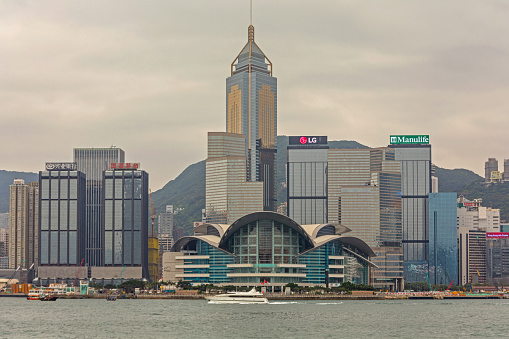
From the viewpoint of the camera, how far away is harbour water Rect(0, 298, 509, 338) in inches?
4045

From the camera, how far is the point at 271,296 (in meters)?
196

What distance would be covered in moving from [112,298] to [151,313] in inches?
2316

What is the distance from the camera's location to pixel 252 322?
383ft

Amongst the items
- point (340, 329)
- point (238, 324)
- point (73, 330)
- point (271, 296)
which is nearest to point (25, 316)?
point (73, 330)

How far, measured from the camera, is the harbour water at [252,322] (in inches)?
4045

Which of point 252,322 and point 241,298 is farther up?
point 252,322

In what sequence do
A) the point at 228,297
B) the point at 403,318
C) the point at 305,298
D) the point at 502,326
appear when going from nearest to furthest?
the point at 502,326 → the point at 403,318 → the point at 228,297 → the point at 305,298

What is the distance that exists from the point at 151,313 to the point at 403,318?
141ft

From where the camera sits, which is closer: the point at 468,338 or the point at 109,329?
the point at 468,338

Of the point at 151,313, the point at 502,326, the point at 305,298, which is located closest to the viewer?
the point at 502,326

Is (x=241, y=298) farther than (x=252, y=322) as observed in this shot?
Yes

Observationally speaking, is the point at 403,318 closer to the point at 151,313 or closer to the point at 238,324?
the point at 238,324

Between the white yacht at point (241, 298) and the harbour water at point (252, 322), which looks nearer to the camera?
Result: the harbour water at point (252, 322)

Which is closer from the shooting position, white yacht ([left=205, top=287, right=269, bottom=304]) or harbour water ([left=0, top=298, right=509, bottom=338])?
harbour water ([left=0, top=298, right=509, bottom=338])
